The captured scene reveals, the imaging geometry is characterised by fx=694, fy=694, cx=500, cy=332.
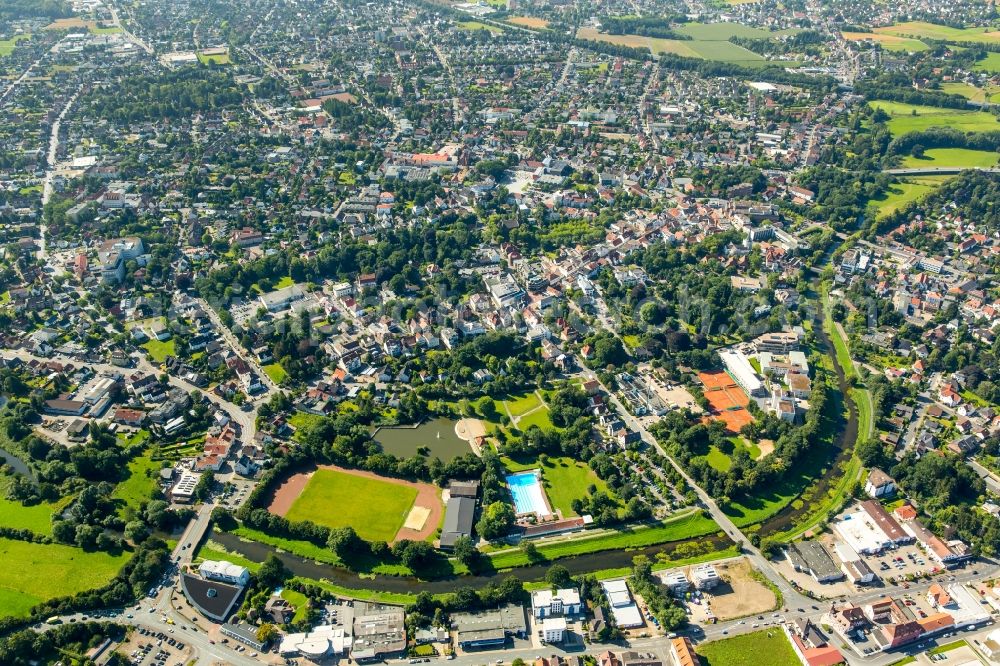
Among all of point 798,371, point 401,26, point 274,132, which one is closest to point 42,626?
point 798,371

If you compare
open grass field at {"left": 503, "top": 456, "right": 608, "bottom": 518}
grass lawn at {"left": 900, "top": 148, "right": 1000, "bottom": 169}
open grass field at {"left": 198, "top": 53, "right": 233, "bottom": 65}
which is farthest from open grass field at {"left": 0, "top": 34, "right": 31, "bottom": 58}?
grass lawn at {"left": 900, "top": 148, "right": 1000, "bottom": 169}

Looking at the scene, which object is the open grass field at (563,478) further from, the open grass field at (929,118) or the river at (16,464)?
the open grass field at (929,118)

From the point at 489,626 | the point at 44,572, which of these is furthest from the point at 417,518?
the point at 44,572

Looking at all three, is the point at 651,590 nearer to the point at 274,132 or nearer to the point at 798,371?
the point at 798,371

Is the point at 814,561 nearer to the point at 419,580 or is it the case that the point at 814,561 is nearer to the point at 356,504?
the point at 419,580

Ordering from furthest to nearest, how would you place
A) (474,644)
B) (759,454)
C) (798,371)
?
(798,371) < (759,454) < (474,644)

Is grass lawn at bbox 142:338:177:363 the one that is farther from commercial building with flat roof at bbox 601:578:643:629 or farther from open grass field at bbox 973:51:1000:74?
open grass field at bbox 973:51:1000:74

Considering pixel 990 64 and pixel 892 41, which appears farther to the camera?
pixel 892 41
